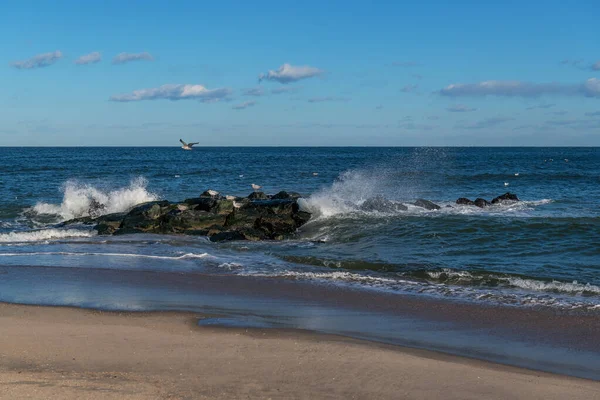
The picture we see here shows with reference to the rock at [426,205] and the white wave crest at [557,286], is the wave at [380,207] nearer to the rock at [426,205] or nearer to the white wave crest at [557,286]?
the rock at [426,205]

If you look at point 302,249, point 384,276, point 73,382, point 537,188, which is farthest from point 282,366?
point 537,188

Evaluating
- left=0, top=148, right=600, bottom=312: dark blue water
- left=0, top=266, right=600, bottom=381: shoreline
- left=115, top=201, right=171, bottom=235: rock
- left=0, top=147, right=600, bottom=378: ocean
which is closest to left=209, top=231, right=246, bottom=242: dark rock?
left=0, top=147, right=600, bottom=378: ocean

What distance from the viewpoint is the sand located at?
18.6ft

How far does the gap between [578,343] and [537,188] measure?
31675 mm

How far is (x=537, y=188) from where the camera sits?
37.4m

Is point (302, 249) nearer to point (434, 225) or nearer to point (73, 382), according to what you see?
point (434, 225)

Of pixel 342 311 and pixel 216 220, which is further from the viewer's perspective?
pixel 216 220

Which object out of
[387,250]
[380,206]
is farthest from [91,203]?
[387,250]

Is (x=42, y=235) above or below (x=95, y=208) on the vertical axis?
below

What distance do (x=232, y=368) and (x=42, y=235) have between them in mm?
13858

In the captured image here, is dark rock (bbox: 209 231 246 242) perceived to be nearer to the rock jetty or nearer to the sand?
the rock jetty

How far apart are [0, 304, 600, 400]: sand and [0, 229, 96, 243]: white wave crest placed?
10.2 meters

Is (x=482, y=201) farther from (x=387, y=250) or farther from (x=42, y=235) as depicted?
(x=42, y=235)

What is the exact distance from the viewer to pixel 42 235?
18.4 metres
